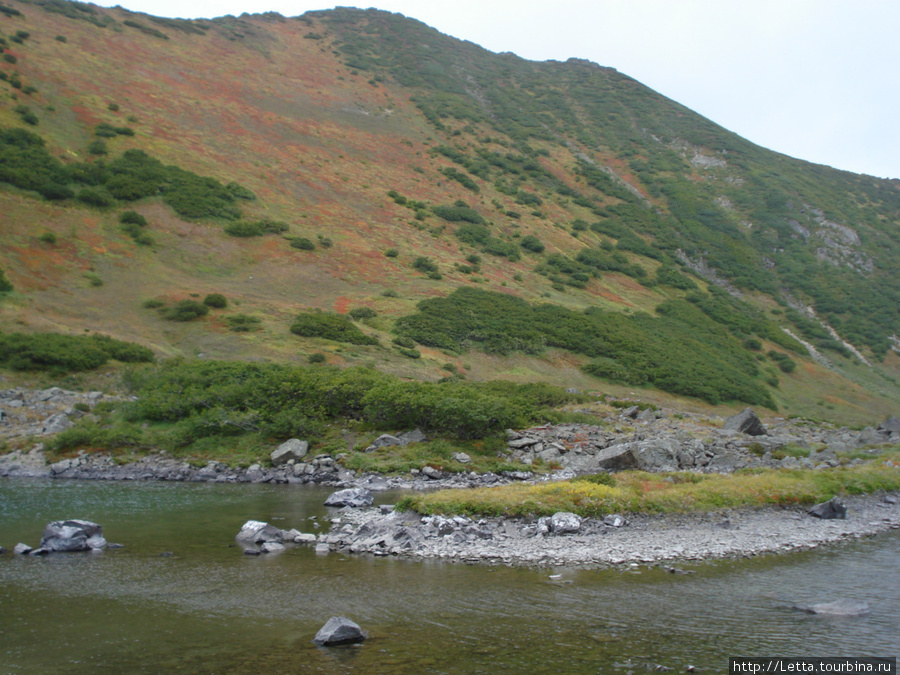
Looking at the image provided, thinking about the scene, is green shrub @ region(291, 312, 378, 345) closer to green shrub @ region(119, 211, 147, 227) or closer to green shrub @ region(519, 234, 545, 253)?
green shrub @ region(119, 211, 147, 227)

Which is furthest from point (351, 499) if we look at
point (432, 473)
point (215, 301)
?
point (215, 301)

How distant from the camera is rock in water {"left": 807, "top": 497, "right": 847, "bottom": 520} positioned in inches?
698

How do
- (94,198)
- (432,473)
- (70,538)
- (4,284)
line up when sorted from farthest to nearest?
(94,198), (4,284), (432,473), (70,538)

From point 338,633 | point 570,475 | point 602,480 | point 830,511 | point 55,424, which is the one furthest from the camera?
point 55,424

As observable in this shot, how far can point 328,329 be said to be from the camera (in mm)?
46844

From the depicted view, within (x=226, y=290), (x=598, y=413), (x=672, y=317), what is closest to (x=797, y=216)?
(x=672, y=317)

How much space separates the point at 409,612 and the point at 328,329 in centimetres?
3825

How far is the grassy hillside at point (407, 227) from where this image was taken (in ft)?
161

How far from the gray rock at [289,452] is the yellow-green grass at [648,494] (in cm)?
1172

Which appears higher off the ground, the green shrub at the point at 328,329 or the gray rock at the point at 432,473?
the green shrub at the point at 328,329

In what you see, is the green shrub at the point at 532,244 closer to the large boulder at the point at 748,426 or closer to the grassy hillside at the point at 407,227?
the grassy hillside at the point at 407,227

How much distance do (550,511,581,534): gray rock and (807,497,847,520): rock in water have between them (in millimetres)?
8415

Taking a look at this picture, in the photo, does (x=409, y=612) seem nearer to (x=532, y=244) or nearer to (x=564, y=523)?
(x=564, y=523)

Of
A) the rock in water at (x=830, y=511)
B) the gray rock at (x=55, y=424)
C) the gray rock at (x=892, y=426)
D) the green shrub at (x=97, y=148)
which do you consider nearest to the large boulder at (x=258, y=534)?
the rock in water at (x=830, y=511)
